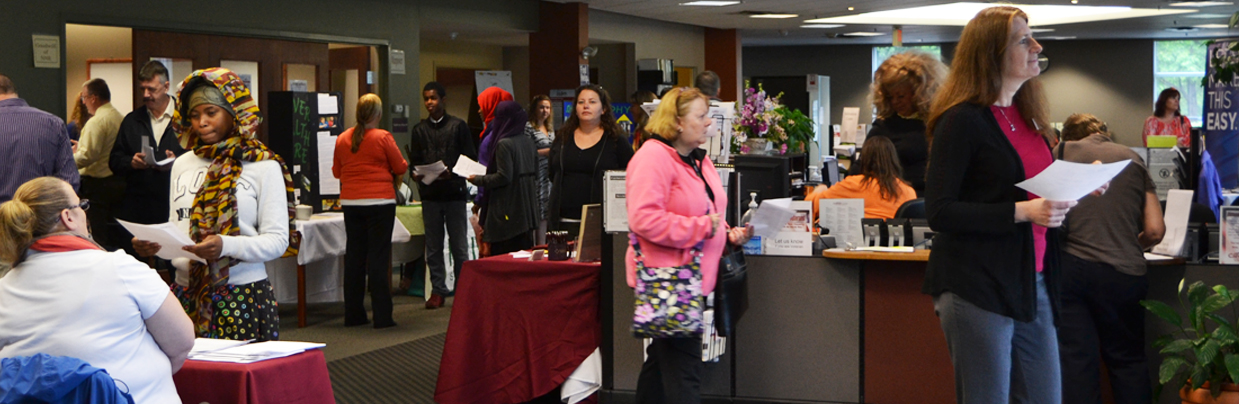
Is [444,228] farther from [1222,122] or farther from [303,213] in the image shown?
[1222,122]

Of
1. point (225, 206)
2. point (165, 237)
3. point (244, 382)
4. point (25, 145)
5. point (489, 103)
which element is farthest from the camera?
point (489, 103)

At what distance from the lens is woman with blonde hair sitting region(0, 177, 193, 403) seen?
86.9 inches

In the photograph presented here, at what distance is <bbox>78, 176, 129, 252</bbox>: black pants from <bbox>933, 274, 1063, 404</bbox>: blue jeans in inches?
206

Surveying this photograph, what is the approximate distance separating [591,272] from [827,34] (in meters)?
15.0

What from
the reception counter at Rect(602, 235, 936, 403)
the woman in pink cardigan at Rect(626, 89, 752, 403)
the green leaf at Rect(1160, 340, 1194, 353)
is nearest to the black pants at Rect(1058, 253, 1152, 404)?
the green leaf at Rect(1160, 340, 1194, 353)

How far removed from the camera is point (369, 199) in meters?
6.35

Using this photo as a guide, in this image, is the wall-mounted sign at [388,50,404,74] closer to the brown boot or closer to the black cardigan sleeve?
the brown boot

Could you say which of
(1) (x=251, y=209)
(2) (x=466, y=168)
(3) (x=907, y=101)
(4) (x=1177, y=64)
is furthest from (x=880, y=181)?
(4) (x=1177, y=64)

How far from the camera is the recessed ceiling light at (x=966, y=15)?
14.8 m

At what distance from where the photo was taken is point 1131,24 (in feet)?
54.0

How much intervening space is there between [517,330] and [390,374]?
52.5 inches

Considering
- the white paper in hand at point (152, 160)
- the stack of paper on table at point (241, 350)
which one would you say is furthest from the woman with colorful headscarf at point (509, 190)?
the stack of paper on table at point (241, 350)

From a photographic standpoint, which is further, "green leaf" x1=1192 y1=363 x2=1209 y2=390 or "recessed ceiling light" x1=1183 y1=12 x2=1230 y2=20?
"recessed ceiling light" x1=1183 y1=12 x2=1230 y2=20

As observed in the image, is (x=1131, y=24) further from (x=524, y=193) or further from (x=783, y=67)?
(x=524, y=193)
